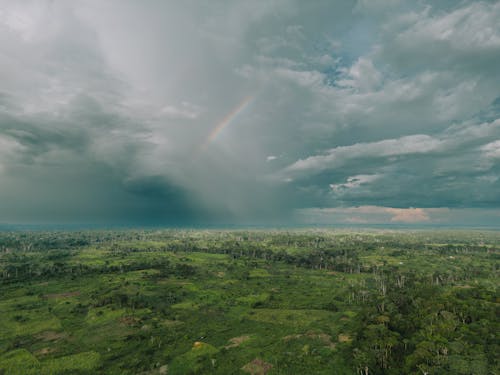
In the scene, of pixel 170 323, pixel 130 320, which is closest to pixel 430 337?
pixel 170 323

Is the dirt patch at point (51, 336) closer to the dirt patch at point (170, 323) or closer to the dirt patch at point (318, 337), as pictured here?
the dirt patch at point (170, 323)

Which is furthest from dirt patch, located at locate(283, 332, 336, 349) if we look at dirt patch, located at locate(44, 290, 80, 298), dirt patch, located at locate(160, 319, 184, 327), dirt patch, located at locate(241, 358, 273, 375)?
dirt patch, located at locate(44, 290, 80, 298)

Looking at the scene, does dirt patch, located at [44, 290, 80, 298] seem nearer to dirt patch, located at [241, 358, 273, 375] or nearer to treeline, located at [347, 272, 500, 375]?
dirt patch, located at [241, 358, 273, 375]

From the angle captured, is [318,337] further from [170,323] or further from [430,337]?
[170,323]

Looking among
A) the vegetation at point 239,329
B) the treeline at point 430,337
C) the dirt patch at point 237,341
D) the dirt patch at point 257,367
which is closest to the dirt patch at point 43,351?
the vegetation at point 239,329

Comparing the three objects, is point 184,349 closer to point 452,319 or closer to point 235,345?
point 235,345
